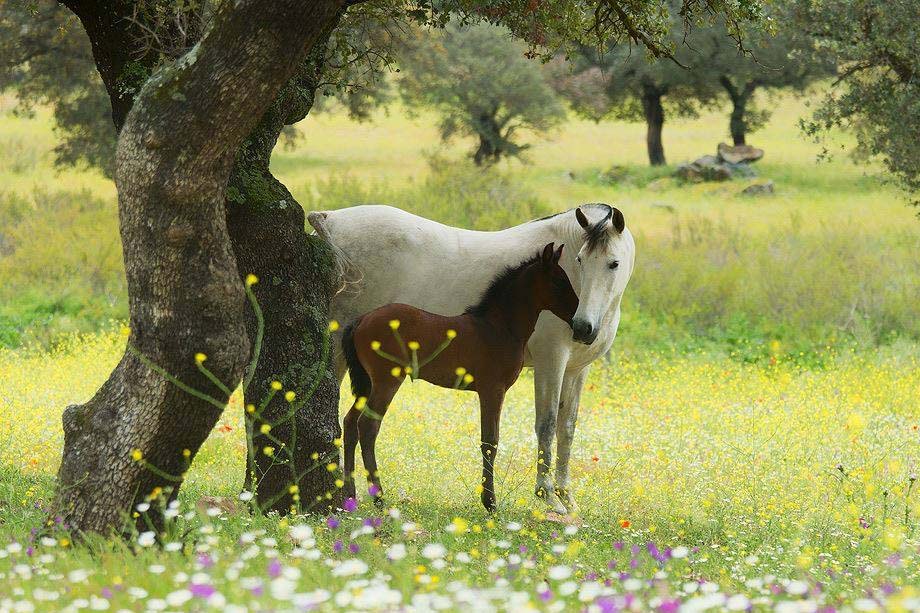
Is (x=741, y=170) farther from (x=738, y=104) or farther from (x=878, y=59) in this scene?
(x=878, y=59)

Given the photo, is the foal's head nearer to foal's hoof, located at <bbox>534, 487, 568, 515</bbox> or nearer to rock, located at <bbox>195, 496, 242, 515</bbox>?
foal's hoof, located at <bbox>534, 487, 568, 515</bbox>

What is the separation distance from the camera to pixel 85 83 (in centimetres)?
2323

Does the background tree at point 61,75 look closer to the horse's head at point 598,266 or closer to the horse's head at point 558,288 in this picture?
the horse's head at point 558,288

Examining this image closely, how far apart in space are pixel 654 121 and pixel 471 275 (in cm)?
3439

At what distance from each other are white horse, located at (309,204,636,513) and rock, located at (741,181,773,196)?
24827 mm

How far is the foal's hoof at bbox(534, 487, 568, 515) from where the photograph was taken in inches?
347

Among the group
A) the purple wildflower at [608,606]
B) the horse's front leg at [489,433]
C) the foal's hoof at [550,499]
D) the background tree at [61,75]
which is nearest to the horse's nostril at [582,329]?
the horse's front leg at [489,433]

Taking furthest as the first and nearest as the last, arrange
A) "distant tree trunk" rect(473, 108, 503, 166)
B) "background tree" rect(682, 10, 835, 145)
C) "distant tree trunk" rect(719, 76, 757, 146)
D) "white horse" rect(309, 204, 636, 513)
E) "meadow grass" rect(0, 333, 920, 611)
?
"distant tree trunk" rect(719, 76, 757, 146)
"distant tree trunk" rect(473, 108, 503, 166)
"background tree" rect(682, 10, 835, 145)
"white horse" rect(309, 204, 636, 513)
"meadow grass" rect(0, 333, 920, 611)

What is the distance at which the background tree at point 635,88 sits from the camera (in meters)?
Result: 40.2

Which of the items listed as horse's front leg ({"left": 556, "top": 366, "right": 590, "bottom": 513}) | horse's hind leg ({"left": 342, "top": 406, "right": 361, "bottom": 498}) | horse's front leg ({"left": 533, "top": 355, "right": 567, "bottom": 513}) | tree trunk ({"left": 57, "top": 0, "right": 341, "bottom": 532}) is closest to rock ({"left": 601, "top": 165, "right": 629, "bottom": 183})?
horse's front leg ({"left": 556, "top": 366, "right": 590, "bottom": 513})

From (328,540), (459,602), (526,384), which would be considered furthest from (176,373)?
(526,384)

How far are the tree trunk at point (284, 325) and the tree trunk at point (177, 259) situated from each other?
1175 millimetres

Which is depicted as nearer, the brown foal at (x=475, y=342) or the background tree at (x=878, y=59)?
the brown foal at (x=475, y=342)

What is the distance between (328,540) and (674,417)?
674 cm
